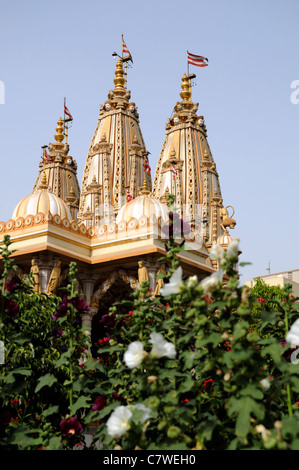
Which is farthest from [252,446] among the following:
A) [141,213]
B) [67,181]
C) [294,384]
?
[67,181]

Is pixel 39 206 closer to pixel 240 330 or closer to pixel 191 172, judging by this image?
pixel 240 330

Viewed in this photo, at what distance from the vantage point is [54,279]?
14.6m

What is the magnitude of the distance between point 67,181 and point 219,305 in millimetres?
36856

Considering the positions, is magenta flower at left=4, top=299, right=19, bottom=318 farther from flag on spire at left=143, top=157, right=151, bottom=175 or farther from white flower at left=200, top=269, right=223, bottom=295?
flag on spire at left=143, top=157, right=151, bottom=175

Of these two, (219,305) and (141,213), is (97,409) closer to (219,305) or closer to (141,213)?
(219,305)

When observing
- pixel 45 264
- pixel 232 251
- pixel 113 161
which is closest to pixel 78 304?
pixel 232 251

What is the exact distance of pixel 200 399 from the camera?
4.11 m

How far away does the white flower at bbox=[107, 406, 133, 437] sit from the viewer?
3232 mm

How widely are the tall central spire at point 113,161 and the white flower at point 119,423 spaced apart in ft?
84.6

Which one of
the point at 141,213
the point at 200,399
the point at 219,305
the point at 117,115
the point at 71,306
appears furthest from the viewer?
the point at 117,115

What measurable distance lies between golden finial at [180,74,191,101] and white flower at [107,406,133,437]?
115 ft

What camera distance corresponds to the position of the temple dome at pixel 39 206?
16.5 m

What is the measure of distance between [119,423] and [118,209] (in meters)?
26.1

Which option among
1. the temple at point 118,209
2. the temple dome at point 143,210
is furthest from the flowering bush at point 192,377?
the temple dome at point 143,210
